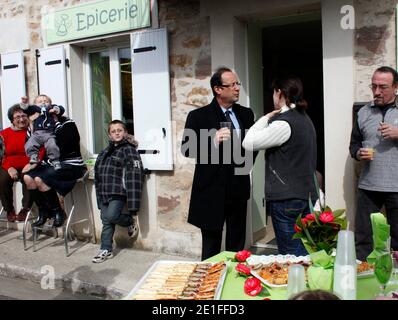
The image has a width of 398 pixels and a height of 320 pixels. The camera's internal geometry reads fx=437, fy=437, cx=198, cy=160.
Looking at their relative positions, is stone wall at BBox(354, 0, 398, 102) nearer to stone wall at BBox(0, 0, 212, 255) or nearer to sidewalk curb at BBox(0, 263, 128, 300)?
stone wall at BBox(0, 0, 212, 255)

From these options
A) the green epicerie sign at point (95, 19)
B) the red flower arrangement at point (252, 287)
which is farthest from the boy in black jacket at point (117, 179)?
the red flower arrangement at point (252, 287)

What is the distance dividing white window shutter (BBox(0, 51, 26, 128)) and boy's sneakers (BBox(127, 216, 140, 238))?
250 cm

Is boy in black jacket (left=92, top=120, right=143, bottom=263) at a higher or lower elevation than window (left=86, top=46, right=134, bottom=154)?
lower

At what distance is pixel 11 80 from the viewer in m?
6.18

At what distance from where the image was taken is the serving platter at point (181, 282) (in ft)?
6.02

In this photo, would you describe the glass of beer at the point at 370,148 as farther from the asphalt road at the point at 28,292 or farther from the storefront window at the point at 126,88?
the storefront window at the point at 126,88

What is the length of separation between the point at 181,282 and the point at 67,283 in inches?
111

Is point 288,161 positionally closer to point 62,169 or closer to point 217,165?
point 217,165

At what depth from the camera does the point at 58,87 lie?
225 inches

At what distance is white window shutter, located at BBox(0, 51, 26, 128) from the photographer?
605 cm

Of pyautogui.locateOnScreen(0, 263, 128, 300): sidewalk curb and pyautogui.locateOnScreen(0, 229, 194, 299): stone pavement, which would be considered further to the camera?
pyautogui.locateOnScreen(0, 229, 194, 299): stone pavement

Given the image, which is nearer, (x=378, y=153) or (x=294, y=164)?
(x=294, y=164)

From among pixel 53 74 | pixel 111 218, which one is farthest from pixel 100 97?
pixel 111 218

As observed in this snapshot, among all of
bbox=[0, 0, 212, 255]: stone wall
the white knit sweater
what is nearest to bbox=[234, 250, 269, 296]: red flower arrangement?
the white knit sweater
